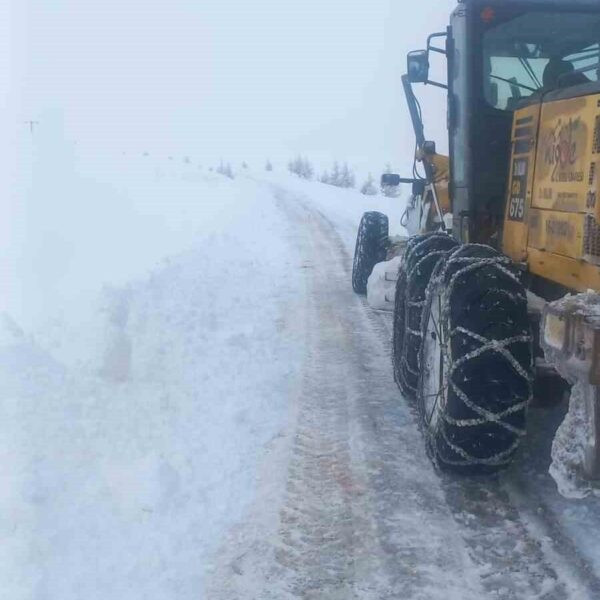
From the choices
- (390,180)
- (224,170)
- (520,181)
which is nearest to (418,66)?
(520,181)

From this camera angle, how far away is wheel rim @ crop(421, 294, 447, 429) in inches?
159

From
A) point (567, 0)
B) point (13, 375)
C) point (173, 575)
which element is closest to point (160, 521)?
point (173, 575)

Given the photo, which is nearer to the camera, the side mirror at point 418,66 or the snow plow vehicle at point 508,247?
the snow plow vehicle at point 508,247

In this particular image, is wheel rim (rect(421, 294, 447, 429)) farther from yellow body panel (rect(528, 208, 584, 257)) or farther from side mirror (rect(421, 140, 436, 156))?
side mirror (rect(421, 140, 436, 156))

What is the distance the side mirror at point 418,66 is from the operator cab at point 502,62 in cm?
55

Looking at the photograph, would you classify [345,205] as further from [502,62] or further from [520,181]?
[520,181]

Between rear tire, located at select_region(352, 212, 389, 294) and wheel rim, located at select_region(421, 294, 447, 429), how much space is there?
5059 mm

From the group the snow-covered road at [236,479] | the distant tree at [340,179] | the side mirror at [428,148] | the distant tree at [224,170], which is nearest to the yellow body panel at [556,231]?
the snow-covered road at [236,479]

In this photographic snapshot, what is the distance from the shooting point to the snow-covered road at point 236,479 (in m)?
3.17

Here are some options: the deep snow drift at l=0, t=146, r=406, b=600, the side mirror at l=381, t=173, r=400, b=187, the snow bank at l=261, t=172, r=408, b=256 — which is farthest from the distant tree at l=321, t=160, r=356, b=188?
the side mirror at l=381, t=173, r=400, b=187

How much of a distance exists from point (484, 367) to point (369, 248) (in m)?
6.24

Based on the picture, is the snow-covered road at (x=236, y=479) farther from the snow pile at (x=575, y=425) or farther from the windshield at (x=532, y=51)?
the windshield at (x=532, y=51)

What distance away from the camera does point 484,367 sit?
12.2ft

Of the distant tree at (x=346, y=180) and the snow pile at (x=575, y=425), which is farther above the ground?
the distant tree at (x=346, y=180)
